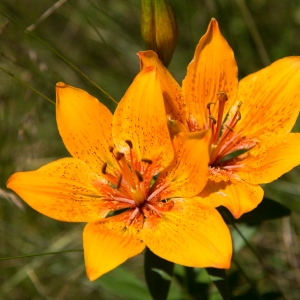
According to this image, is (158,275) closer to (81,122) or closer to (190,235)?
(190,235)

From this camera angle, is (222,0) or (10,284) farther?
(222,0)

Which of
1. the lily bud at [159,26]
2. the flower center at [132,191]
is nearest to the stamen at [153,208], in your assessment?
the flower center at [132,191]

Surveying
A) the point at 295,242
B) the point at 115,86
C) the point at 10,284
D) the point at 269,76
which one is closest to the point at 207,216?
the point at 269,76

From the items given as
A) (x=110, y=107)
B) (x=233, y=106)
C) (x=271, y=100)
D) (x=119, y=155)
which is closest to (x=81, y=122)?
(x=119, y=155)

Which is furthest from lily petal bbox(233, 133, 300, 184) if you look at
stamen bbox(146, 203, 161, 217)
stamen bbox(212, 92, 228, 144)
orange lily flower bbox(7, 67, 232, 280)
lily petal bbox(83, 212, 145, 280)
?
lily petal bbox(83, 212, 145, 280)

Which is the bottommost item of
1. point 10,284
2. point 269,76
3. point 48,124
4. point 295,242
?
point 295,242

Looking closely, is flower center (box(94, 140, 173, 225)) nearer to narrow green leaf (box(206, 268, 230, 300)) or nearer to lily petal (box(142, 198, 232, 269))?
lily petal (box(142, 198, 232, 269))

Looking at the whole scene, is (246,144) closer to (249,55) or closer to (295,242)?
(295,242)
